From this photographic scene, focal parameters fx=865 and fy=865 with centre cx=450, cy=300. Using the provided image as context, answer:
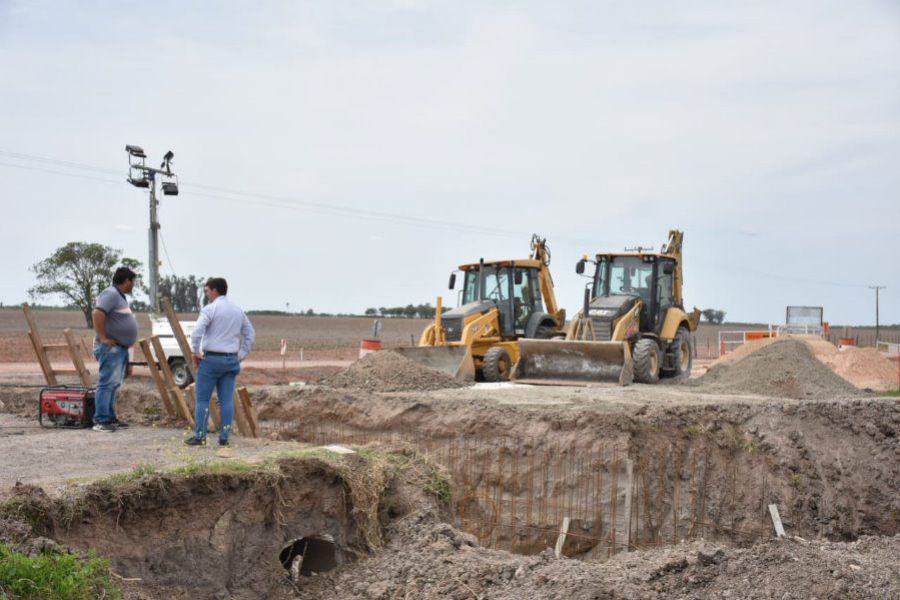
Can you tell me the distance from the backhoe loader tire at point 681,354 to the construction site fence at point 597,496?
667cm

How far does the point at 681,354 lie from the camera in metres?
17.7

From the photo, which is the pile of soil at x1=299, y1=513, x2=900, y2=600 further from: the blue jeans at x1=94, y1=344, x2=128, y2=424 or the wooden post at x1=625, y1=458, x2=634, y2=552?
the blue jeans at x1=94, y1=344, x2=128, y2=424

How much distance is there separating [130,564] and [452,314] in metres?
11.3

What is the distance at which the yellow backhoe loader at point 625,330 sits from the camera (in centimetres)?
1534

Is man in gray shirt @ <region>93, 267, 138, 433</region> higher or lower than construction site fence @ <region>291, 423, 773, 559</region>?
higher

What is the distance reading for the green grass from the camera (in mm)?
4219

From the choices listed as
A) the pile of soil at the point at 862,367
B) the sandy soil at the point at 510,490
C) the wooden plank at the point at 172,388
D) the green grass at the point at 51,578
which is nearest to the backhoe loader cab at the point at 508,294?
the sandy soil at the point at 510,490

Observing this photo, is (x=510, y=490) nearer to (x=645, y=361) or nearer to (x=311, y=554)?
(x=311, y=554)

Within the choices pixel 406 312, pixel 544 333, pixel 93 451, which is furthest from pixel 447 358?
pixel 406 312

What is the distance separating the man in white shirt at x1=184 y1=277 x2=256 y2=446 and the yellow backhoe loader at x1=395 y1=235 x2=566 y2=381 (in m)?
7.13

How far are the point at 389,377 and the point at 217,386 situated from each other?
600cm

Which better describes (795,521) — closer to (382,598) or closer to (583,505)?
(583,505)

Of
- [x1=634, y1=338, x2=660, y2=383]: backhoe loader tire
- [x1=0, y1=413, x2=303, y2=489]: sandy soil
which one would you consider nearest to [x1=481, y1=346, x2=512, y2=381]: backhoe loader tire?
[x1=634, y1=338, x2=660, y2=383]: backhoe loader tire

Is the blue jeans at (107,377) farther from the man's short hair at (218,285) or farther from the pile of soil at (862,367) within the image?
the pile of soil at (862,367)
